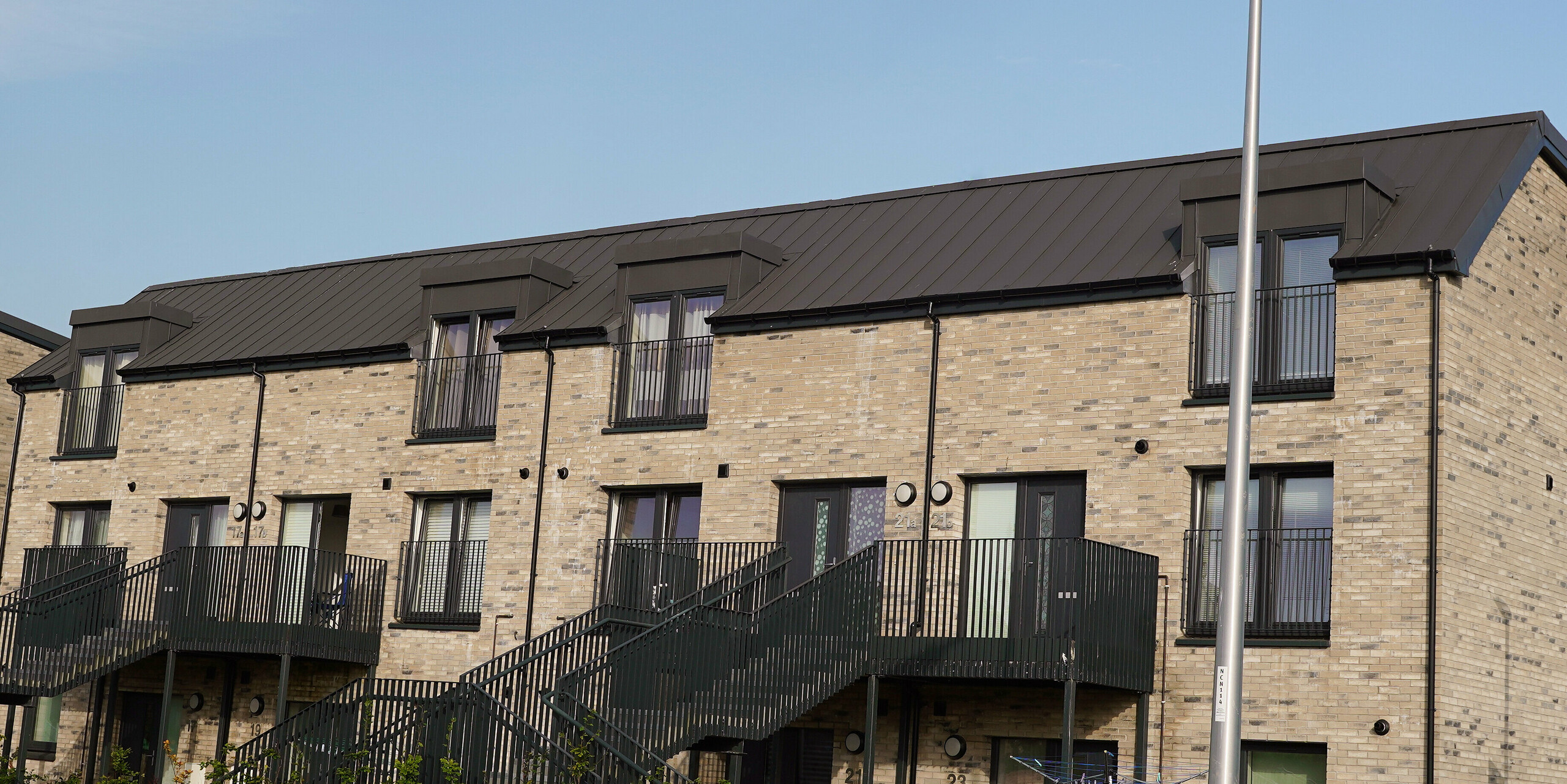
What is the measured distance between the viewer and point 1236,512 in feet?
43.2

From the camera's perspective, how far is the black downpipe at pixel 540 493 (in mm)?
23719

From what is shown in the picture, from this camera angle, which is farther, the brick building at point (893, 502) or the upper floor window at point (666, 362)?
the upper floor window at point (666, 362)

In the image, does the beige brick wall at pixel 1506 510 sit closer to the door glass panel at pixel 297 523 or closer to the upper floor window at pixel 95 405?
the door glass panel at pixel 297 523

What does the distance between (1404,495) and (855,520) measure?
6.70 m

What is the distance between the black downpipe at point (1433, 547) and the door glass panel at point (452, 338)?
14025 mm

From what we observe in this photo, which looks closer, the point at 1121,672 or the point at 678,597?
the point at 1121,672

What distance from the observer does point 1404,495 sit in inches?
693

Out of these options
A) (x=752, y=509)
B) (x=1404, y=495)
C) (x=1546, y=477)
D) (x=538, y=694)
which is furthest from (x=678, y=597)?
(x=1546, y=477)

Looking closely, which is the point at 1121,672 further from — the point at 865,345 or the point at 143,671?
the point at 143,671

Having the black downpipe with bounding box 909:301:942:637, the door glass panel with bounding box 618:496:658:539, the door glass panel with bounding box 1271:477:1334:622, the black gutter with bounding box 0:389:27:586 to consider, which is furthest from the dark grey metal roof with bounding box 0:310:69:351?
the door glass panel with bounding box 1271:477:1334:622

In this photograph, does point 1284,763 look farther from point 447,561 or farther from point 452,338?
point 452,338

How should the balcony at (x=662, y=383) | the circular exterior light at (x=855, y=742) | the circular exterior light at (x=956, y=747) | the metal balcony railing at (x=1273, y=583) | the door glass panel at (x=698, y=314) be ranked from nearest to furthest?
1. the metal balcony railing at (x=1273, y=583)
2. the circular exterior light at (x=956, y=747)
3. the circular exterior light at (x=855, y=742)
4. the balcony at (x=662, y=383)
5. the door glass panel at (x=698, y=314)

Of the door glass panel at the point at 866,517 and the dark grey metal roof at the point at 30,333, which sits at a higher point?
the dark grey metal roof at the point at 30,333

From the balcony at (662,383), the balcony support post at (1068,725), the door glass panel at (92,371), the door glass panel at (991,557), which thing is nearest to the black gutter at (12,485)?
the door glass panel at (92,371)
